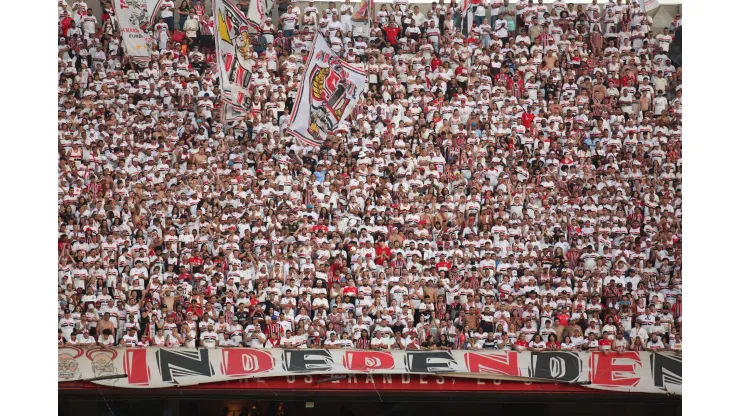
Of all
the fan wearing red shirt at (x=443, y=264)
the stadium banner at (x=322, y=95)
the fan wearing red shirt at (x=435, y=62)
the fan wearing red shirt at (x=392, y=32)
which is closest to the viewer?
the fan wearing red shirt at (x=443, y=264)

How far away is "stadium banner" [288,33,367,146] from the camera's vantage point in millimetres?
17234

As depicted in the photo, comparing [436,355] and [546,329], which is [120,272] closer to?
[436,355]

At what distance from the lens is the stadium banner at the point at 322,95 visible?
17.2m

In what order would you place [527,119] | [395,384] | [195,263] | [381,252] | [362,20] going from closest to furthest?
[395,384], [195,263], [381,252], [527,119], [362,20]

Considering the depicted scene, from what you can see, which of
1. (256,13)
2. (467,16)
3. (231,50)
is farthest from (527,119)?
(231,50)

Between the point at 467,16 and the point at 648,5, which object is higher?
the point at 648,5

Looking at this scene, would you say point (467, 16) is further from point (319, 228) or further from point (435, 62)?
point (319, 228)

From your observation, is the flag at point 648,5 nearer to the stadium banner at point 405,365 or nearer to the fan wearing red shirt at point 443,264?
the fan wearing red shirt at point 443,264

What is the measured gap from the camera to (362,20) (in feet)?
66.7

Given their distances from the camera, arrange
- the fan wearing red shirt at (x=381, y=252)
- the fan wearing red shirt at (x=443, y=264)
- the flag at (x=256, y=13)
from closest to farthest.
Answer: the fan wearing red shirt at (x=443, y=264) < the fan wearing red shirt at (x=381, y=252) < the flag at (x=256, y=13)

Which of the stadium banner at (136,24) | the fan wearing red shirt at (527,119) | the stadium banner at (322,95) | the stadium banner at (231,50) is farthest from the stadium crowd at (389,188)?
the stadium banner at (231,50)

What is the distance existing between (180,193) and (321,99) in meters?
3.22

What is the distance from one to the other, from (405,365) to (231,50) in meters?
6.65

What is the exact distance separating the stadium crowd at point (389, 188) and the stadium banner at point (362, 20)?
0.16 m
